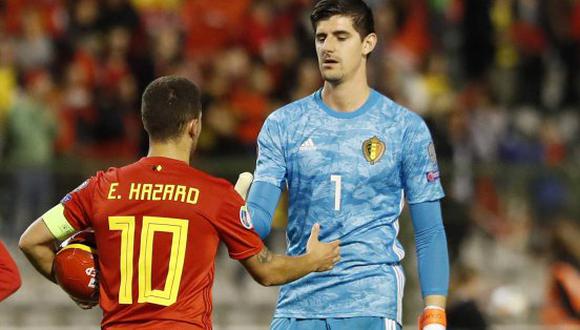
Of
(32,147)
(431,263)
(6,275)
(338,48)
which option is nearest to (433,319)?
(431,263)

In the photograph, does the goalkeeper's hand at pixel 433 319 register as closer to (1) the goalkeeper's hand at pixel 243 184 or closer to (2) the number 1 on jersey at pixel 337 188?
(2) the number 1 on jersey at pixel 337 188

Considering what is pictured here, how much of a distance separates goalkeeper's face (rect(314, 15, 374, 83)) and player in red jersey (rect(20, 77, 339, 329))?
1.02 meters

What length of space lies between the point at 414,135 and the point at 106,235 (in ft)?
5.46

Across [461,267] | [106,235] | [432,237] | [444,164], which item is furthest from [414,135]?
[444,164]

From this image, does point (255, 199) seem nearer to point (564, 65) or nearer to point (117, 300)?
point (117, 300)

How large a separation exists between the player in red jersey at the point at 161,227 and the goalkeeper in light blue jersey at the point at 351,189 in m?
0.63

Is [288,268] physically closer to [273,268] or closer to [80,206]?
[273,268]

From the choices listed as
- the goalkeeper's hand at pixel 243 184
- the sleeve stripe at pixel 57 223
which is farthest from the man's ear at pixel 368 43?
the sleeve stripe at pixel 57 223

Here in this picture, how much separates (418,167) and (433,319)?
717mm

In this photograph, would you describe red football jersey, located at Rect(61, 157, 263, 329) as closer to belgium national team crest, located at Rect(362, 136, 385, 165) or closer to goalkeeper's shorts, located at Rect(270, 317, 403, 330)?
goalkeeper's shorts, located at Rect(270, 317, 403, 330)

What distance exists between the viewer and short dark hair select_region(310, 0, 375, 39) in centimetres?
697

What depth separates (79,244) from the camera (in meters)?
6.21

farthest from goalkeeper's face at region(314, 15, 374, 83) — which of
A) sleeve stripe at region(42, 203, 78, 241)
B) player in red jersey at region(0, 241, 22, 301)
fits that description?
player in red jersey at region(0, 241, 22, 301)

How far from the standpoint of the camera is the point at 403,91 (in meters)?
14.9
